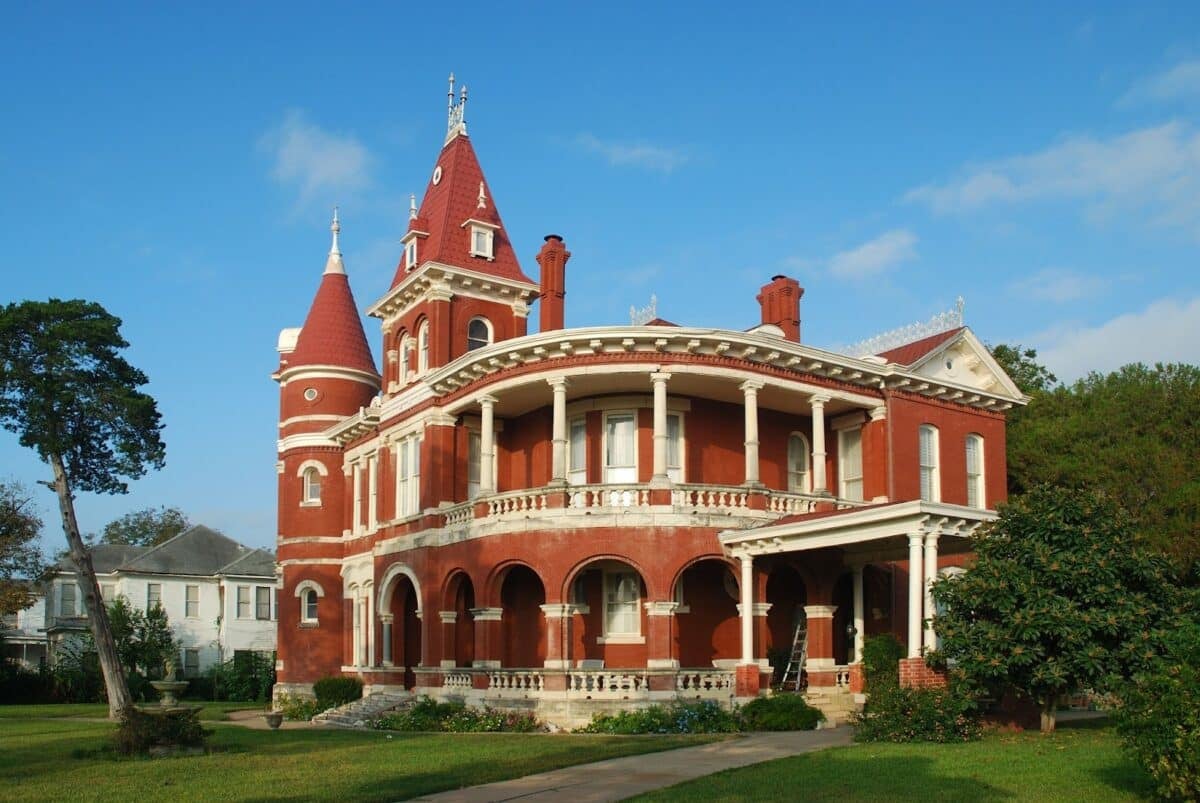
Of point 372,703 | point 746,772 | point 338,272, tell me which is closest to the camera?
point 746,772

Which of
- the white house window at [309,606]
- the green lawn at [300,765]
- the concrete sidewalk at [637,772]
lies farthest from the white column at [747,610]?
the white house window at [309,606]

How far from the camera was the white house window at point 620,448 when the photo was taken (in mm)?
29578

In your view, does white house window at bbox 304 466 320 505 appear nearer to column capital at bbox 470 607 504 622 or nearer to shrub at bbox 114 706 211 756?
column capital at bbox 470 607 504 622

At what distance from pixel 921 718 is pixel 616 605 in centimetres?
1025

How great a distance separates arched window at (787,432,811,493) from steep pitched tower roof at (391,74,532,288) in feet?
30.5

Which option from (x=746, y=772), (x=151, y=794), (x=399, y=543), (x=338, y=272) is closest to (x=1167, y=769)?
(x=746, y=772)

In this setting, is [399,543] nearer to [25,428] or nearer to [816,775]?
[25,428]

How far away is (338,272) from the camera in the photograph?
142 ft

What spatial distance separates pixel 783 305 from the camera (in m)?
33.7

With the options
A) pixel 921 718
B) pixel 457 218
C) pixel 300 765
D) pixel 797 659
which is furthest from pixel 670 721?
pixel 457 218

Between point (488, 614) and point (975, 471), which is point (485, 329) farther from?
point (975, 471)

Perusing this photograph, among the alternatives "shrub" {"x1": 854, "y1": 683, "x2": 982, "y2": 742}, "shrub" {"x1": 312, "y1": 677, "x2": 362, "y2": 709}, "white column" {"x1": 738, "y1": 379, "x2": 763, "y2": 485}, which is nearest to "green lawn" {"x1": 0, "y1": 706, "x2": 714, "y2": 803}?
"shrub" {"x1": 854, "y1": 683, "x2": 982, "y2": 742}

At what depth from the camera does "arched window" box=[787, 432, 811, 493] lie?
31609mm

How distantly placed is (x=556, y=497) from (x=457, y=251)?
401 inches
